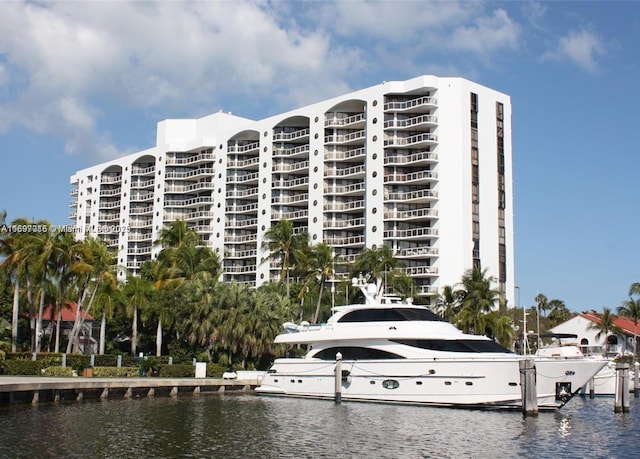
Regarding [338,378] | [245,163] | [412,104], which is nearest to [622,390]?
[338,378]

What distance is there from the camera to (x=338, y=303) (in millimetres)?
74750

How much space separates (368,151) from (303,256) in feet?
58.3

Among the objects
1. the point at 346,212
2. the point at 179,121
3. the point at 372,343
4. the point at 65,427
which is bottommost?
the point at 65,427

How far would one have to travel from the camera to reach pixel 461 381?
3562 cm

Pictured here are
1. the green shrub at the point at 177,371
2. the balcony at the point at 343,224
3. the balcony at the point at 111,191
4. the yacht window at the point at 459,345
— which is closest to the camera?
the yacht window at the point at 459,345

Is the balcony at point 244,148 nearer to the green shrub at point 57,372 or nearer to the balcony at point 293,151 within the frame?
the balcony at point 293,151

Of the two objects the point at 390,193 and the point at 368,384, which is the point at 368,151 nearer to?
the point at 390,193

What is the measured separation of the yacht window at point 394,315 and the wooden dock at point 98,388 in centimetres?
1250

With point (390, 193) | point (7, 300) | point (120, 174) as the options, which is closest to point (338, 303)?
point (390, 193)

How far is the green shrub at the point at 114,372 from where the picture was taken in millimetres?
50812

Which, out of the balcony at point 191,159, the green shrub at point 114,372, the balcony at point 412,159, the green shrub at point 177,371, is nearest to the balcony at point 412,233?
the balcony at point 412,159

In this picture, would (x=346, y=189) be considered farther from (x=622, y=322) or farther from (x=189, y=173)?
(x=622, y=322)

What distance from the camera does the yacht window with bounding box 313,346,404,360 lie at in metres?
38.6

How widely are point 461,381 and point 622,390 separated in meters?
8.82
